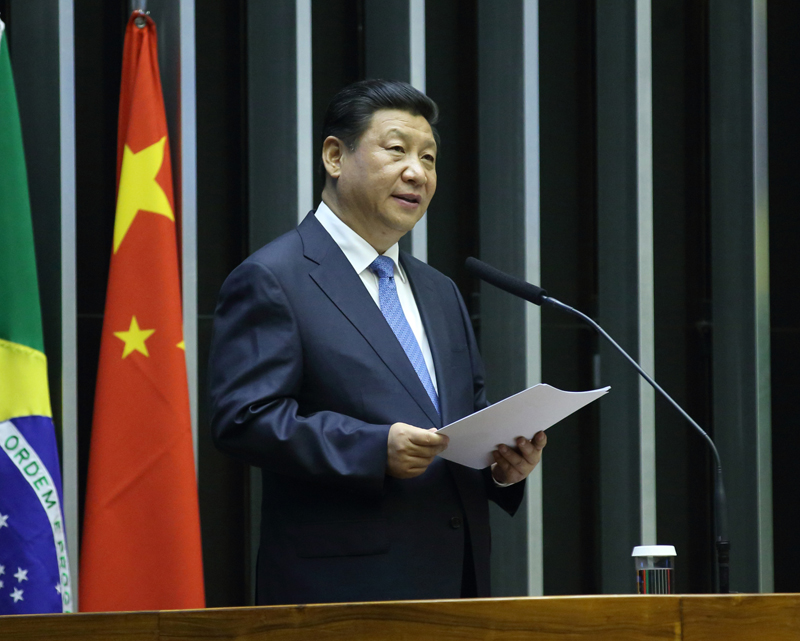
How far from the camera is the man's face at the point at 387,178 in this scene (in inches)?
84.7

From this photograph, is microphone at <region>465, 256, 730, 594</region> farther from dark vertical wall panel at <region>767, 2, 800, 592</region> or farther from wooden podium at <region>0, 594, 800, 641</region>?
dark vertical wall panel at <region>767, 2, 800, 592</region>

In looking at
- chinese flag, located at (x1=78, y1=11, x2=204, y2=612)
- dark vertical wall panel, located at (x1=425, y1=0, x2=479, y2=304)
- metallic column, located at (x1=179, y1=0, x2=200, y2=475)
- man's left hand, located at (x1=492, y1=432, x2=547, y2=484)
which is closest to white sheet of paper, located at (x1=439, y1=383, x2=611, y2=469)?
man's left hand, located at (x1=492, y1=432, x2=547, y2=484)

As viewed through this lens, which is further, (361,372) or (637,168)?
(637,168)

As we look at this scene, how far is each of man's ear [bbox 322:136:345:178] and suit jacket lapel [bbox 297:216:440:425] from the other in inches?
7.8

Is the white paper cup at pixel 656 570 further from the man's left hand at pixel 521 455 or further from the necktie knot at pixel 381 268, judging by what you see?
the necktie knot at pixel 381 268

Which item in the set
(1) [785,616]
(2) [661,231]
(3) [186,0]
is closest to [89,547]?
(3) [186,0]

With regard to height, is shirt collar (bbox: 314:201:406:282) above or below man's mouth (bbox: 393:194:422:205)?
below

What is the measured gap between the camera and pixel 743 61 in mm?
3912

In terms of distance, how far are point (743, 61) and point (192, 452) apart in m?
2.51

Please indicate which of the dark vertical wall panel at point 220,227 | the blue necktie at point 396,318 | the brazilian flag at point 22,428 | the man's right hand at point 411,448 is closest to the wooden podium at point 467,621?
the man's right hand at point 411,448

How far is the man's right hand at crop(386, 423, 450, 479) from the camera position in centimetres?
179

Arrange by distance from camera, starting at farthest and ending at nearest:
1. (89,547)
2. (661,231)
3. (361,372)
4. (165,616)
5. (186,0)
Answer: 1. (661,231)
2. (186,0)
3. (89,547)
4. (361,372)
5. (165,616)

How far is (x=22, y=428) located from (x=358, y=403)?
117cm

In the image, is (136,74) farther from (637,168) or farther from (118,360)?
(637,168)
